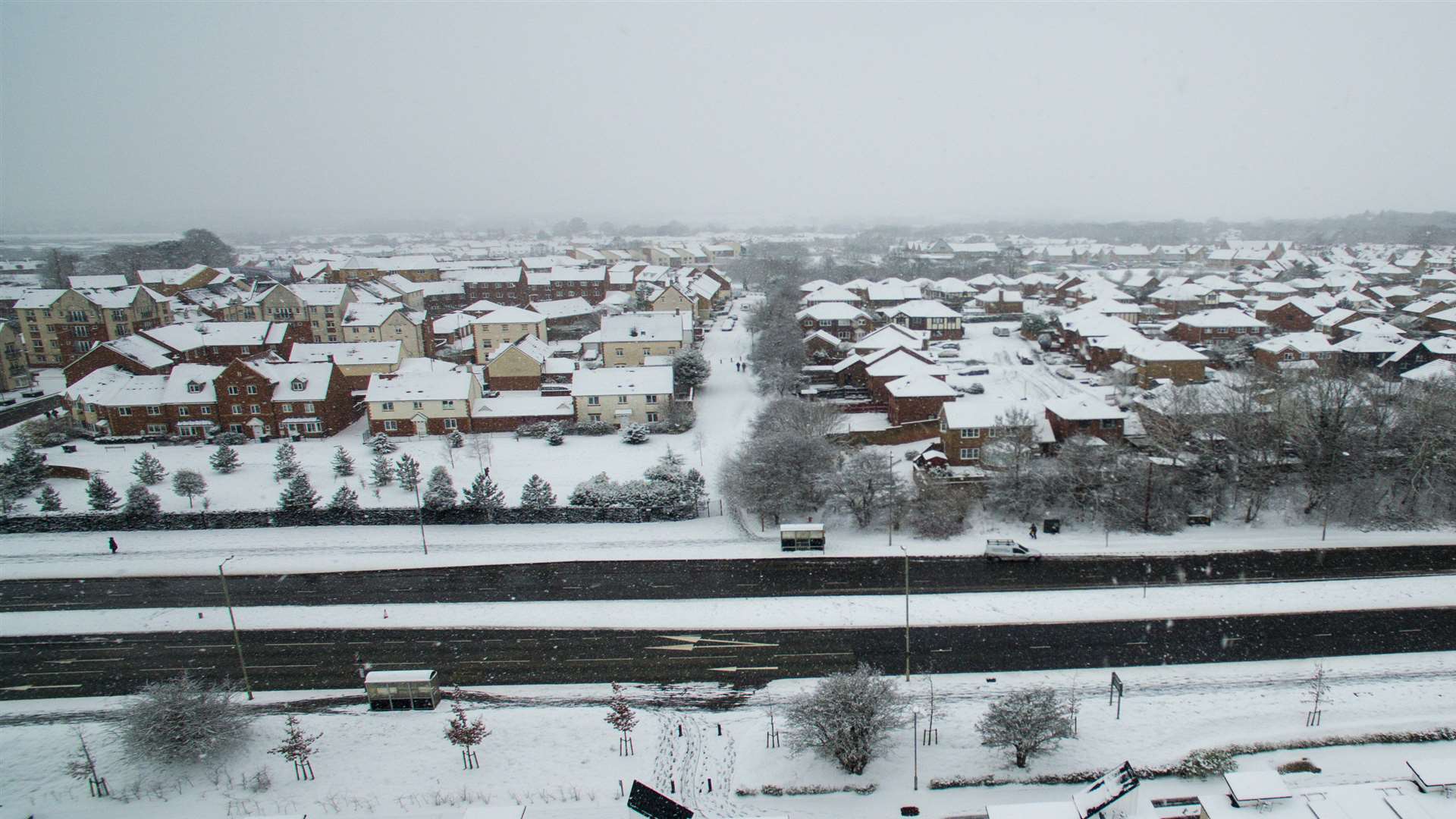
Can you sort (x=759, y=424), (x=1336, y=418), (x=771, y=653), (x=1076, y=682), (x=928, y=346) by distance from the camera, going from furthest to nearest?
(x=928, y=346), (x=759, y=424), (x=1336, y=418), (x=771, y=653), (x=1076, y=682)

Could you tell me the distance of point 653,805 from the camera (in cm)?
1705

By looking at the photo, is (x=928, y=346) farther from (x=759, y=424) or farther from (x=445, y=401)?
(x=445, y=401)

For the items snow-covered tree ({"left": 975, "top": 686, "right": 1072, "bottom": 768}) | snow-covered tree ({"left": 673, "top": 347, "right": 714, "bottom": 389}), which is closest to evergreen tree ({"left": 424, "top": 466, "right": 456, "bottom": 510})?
snow-covered tree ({"left": 673, "top": 347, "right": 714, "bottom": 389})

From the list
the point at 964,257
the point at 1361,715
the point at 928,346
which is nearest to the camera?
the point at 1361,715

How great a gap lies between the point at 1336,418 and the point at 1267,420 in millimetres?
2571

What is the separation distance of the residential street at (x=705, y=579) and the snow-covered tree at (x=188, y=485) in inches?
243

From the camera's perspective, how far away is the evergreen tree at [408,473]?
37138mm

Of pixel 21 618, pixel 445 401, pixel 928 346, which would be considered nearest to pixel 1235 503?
pixel 928 346

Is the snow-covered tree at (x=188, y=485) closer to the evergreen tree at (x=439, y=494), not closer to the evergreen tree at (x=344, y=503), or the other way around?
Answer: the evergreen tree at (x=344, y=503)

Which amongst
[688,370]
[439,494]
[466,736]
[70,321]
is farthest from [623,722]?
[70,321]

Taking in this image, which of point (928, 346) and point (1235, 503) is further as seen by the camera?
point (928, 346)

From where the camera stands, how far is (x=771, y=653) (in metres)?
25.1

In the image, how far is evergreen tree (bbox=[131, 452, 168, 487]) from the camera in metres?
39.6

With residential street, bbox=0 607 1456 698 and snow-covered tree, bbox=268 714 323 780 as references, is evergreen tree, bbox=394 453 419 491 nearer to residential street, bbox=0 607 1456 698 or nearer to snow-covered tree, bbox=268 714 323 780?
residential street, bbox=0 607 1456 698
